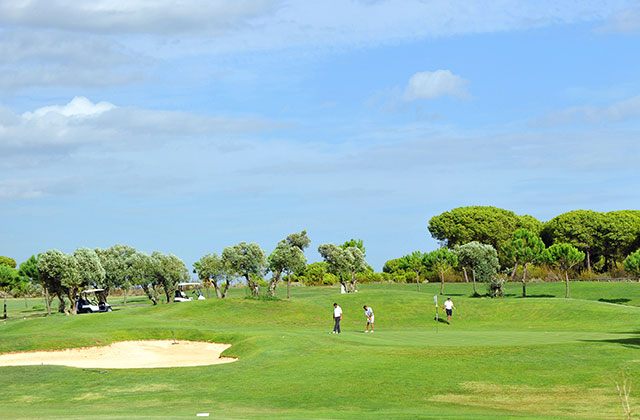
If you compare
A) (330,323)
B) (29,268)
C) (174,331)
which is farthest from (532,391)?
(29,268)

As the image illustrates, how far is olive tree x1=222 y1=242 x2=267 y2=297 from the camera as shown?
102 m

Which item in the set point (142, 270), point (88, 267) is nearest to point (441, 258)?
point (142, 270)

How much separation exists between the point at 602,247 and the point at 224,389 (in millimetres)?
125765

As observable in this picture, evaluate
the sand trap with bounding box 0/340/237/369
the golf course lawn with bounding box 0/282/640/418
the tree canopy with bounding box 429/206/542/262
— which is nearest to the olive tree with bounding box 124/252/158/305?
the golf course lawn with bounding box 0/282/640/418

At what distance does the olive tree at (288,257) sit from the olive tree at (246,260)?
49.1 inches

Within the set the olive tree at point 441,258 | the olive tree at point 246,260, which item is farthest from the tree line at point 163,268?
the olive tree at point 441,258

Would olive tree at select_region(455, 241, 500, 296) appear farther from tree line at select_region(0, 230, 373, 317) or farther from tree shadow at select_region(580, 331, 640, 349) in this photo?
tree shadow at select_region(580, 331, 640, 349)

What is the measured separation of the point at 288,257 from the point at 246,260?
484 cm

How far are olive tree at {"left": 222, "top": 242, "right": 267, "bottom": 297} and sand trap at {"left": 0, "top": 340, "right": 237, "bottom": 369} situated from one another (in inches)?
1423

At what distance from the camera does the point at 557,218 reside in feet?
529

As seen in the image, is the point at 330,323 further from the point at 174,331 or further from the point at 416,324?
the point at 174,331

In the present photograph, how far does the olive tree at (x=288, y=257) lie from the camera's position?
331ft

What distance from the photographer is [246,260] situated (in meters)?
102

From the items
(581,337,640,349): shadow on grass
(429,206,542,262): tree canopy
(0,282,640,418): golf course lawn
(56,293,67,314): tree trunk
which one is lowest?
(0,282,640,418): golf course lawn
